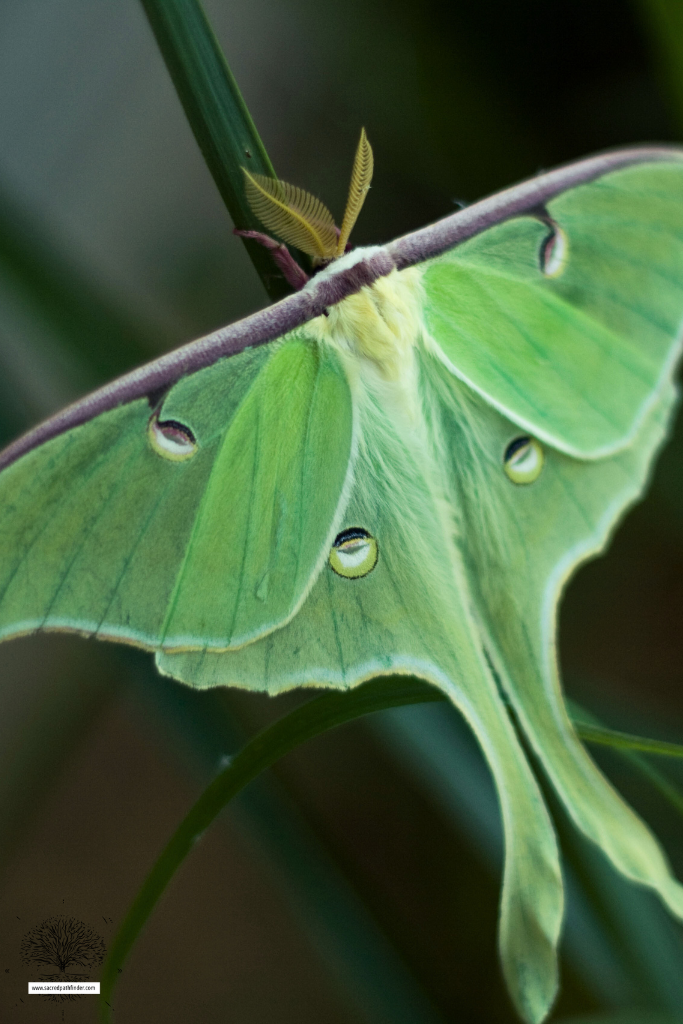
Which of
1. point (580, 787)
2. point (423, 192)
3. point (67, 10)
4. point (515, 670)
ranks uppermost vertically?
point (67, 10)

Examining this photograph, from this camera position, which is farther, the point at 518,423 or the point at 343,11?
the point at 343,11

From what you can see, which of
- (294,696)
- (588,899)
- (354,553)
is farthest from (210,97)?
(588,899)

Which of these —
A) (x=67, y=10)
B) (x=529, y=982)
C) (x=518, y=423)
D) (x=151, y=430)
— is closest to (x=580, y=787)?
(x=529, y=982)

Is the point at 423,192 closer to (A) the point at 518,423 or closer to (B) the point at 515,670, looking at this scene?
(A) the point at 518,423

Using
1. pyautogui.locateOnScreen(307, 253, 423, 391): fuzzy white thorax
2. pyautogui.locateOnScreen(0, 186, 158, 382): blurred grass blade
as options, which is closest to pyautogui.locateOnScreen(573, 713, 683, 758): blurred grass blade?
pyautogui.locateOnScreen(307, 253, 423, 391): fuzzy white thorax

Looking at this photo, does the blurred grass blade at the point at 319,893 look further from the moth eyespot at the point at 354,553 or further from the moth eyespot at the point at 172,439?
the moth eyespot at the point at 172,439

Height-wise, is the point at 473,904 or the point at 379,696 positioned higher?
the point at 379,696

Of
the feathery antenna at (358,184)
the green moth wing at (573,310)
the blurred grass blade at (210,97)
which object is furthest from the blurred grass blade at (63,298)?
the green moth wing at (573,310)
